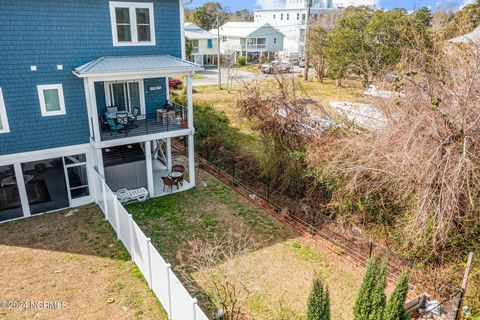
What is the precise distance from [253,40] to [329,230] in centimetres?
5432

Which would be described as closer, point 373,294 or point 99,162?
point 373,294

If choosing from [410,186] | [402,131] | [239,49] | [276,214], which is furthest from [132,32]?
[239,49]

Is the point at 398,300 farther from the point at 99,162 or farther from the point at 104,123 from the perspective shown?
the point at 104,123

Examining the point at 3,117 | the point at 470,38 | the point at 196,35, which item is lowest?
the point at 3,117

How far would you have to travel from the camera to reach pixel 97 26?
1304cm

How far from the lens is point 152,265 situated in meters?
9.32

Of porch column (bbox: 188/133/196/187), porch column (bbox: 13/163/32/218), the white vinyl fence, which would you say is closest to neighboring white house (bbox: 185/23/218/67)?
porch column (bbox: 188/133/196/187)

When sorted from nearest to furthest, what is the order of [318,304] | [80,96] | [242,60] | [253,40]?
[318,304], [80,96], [242,60], [253,40]

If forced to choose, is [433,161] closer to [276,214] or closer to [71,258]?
[276,214]

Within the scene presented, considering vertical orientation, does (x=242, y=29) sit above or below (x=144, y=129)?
above

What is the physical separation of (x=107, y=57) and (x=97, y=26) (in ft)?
3.67

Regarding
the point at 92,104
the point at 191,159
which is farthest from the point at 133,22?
the point at 191,159

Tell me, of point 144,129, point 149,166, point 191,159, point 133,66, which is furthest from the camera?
point 191,159

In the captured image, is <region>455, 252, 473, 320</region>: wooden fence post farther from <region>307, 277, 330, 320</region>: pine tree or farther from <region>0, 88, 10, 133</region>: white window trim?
<region>0, 88, 10, 133</region>: white window trim
